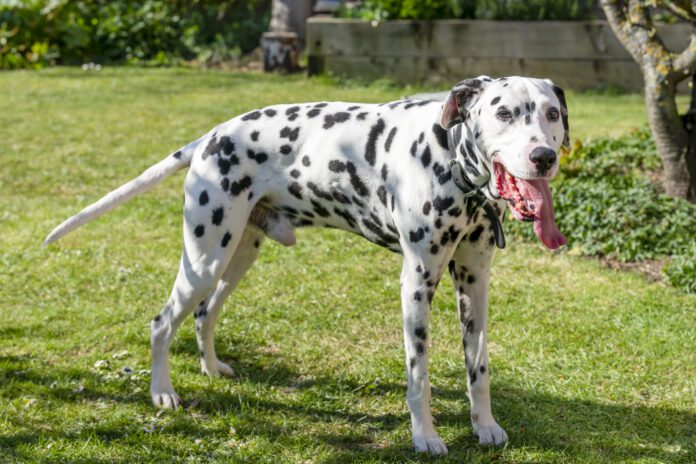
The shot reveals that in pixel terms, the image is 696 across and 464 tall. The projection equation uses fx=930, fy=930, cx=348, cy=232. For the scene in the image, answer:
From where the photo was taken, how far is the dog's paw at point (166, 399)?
4.70 m

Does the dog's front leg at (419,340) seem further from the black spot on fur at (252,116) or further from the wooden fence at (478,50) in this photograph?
the wooden fence at (478,50)

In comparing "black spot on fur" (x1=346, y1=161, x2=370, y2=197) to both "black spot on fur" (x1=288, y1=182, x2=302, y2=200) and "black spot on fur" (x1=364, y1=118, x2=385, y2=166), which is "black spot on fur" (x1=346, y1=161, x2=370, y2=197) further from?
"black spot on fur" (x1=288, y1=182, x2=302, y2=200)

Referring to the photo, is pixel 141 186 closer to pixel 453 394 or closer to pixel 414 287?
pixel 414 287

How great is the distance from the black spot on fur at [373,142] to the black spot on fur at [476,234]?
1.77ft

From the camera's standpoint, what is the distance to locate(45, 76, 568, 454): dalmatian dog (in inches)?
145

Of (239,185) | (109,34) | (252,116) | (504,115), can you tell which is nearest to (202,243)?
(239,185)

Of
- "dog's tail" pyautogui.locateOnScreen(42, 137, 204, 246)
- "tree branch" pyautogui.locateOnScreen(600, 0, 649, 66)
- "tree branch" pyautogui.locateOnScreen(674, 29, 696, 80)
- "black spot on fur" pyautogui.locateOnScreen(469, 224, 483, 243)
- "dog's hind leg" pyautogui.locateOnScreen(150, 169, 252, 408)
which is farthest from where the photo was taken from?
"tree branch" pyautogui.locateOnScreen(600, 0, 649, 66)

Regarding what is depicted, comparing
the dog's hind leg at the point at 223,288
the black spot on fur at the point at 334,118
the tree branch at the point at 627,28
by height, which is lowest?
the dog's hind leg at the point at 223,288

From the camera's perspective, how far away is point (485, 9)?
12.2m

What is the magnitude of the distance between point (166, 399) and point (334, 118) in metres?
1.67

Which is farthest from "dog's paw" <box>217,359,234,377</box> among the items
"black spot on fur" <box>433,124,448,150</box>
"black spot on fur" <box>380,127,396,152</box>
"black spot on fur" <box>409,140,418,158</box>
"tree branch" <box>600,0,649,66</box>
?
"tree branch" <box>600,0,649,66</box>

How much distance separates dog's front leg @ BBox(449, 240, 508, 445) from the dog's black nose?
0.74 metres

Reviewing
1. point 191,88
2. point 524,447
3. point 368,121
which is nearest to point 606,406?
point 524,447

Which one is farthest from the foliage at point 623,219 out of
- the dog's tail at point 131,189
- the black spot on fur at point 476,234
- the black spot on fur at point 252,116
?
the dog's tail at point 131,189
